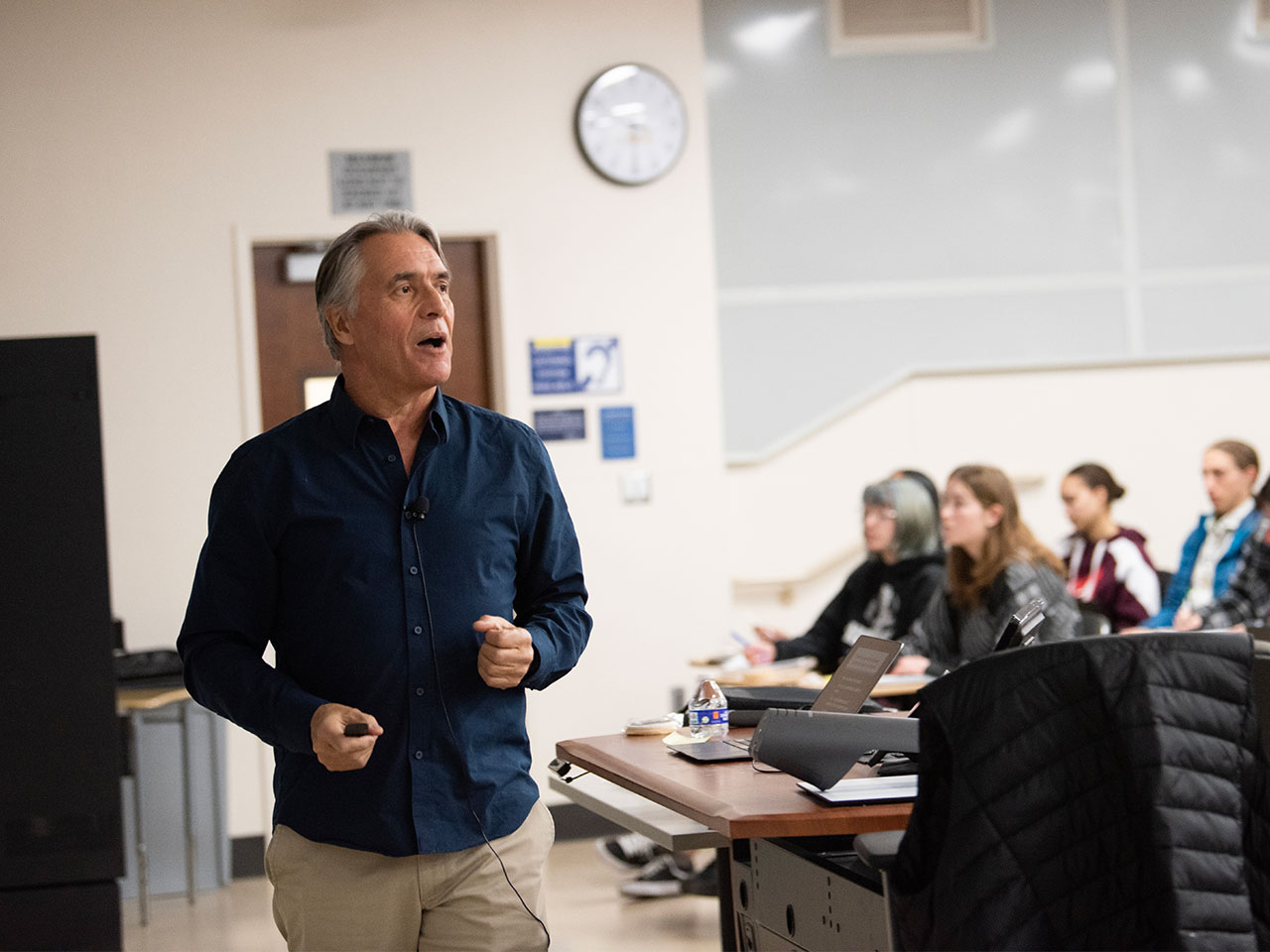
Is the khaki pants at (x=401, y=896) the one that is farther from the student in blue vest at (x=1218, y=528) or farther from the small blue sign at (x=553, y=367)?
the student in blue vest at (x=1218, y=528)

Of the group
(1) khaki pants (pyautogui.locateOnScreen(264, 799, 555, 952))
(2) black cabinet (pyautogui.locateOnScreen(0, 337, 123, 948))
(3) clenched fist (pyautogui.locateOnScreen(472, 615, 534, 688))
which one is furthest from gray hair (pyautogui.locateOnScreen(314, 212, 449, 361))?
(2) black cabinet (pyautogui.locateOnScreen(0, 337, 123, 948))

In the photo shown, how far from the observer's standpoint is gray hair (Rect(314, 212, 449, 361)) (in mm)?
1988

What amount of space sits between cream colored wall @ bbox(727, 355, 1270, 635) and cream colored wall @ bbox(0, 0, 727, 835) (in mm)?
1033

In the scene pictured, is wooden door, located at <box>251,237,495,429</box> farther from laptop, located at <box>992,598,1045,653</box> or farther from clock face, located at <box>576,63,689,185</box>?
laptop, located at <box>992,598,1045,653</box>

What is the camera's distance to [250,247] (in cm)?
565

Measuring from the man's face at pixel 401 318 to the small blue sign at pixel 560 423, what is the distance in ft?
12.5

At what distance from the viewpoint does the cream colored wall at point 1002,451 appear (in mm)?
6910

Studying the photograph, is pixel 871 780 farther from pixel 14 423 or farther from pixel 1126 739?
pixel 14 423

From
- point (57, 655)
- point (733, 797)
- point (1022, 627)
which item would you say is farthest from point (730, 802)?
point (57, 655)

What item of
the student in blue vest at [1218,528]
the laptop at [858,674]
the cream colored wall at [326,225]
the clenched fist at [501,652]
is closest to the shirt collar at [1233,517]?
the student in blue vest at [1218,528]

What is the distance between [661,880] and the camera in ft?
16.0

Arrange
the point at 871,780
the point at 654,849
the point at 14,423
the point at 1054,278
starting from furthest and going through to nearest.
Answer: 1. the point at 1054,278
2. the point at 654,849
3. the point at 14,423
4. the point at 871,780

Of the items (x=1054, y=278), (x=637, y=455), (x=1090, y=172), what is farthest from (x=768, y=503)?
(x=1090, y=172)

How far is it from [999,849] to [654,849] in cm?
351
